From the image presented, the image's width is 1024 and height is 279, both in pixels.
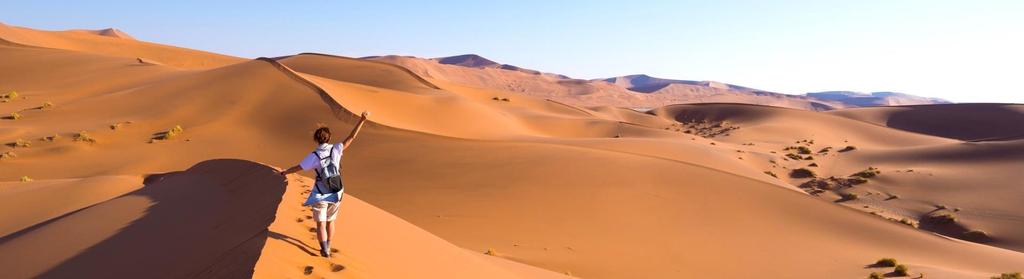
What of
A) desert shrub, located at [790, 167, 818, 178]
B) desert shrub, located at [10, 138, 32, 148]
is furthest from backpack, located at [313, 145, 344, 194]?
desert shrub, located at [790, 167, 818, 178]

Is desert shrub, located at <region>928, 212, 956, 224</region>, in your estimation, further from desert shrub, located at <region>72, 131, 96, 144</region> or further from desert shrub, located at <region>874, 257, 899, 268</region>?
desert shrub, located at <region>72, 131, 96, 144</region>

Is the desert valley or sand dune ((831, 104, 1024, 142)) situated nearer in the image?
the desert valley

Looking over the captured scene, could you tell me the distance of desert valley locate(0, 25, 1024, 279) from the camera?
6.55 m

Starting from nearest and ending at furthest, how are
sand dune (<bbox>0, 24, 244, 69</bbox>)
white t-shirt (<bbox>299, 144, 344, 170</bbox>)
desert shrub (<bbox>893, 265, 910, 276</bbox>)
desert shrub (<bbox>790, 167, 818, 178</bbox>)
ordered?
white t-shirt (<bbox>299, 144, 344, 170</bbox>) < desert shrub (<bbox>893, 265, 910, 276</bbox>) < desert shrub (<bbox>790, 167, 818, 178</bbox>) < sand dune (<bbox>0, 24, 244, 69</bbox>)

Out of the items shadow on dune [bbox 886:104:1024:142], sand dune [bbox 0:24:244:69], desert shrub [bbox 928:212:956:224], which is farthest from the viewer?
shadow on dune [bbox 886:104:1024:142]

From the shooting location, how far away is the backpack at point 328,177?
16.4 ft

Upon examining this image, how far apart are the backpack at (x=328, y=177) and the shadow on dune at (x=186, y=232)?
2.04 ft

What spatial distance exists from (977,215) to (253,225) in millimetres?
22569

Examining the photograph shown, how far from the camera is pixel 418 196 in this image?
13578 millimetres

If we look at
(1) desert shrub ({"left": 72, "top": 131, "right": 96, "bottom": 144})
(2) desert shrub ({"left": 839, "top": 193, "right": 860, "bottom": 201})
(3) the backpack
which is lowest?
(2) desert shrub ({"left": 839, "top": 193, "right": 860, "bottom": 201})

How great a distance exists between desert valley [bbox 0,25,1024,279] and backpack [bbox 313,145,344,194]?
1.82 ft

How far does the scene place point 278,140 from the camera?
19344 millimetres

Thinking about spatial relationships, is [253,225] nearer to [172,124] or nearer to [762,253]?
[762,253]

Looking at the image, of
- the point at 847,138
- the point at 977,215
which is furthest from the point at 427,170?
the point at 847,138
